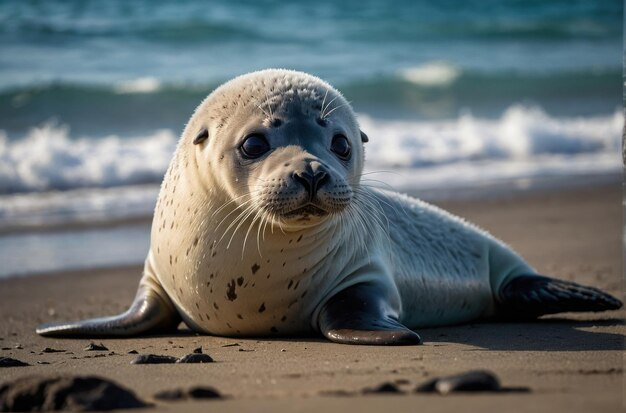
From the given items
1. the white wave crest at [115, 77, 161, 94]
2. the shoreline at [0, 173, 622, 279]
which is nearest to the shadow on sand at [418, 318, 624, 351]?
the shoreline at [0, 173, 622, 279]

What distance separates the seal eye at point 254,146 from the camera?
17.2 feet

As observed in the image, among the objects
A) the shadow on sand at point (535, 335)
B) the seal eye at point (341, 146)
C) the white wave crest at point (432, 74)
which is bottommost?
the shadow on sand at point (535, 335)

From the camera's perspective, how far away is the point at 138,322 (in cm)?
594

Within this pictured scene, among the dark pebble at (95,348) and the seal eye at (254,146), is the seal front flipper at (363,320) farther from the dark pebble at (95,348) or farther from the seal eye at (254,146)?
the dark pebble at (95,348)

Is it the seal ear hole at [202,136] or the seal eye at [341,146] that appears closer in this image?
the seal eye at [341,146]

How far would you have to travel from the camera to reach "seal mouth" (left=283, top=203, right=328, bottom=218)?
16.1 ft

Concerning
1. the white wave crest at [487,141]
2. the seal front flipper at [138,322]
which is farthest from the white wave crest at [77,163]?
the seal front flipper at [138,322]

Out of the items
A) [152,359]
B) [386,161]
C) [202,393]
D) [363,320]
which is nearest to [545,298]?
Result: [363,320]

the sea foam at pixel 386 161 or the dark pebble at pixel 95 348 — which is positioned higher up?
the sea foam at pixel 386 161

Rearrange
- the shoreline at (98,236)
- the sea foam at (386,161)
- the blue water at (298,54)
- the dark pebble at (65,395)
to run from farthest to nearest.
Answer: the blue water at (298,54) → the sea foam at (386,161) → the shoreline at (98,236) → the dark pebble at (65,395)

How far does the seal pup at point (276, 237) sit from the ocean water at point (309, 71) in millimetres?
2782

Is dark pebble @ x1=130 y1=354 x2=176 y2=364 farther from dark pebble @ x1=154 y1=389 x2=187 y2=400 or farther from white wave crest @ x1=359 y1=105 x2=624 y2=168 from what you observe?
white wave crest @ x1=359 y1=105 x2=624 y2=168

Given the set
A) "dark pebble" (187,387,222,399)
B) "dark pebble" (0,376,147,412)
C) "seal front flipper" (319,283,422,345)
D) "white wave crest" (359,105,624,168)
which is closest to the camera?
"dark pebble" (0,376,147,412)

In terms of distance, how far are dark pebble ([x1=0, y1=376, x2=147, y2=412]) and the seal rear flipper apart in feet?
11.4
